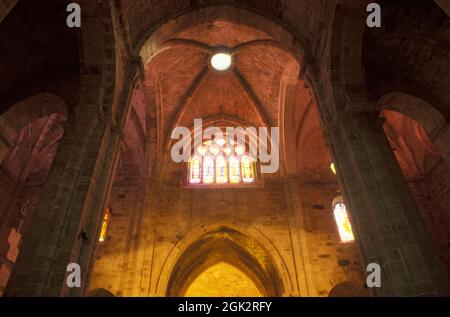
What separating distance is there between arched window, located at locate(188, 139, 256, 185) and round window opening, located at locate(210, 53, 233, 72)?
3373mm

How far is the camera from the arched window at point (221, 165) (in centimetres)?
1305

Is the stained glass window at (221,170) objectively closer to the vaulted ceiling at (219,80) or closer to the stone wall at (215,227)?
the stone wall at (215,227)

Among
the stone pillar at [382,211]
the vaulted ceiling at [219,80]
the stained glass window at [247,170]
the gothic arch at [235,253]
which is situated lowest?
the stone pillar at [382,211]

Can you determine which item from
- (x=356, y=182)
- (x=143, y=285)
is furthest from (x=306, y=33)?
(x=143, y=285)

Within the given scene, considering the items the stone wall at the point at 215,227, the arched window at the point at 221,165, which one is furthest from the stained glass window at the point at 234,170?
the stone wall at the point at 215,227

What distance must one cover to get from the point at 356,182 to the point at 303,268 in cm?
595

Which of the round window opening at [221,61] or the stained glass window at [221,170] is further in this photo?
the stained glass window at [221,170]

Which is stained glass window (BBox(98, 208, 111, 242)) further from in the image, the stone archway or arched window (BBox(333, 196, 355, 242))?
arched window (BBox(333, 196, 355, 242))

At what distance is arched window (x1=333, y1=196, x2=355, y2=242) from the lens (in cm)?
1147

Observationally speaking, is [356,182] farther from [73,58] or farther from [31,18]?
[31,18]

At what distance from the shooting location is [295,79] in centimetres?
1202

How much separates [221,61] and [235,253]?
809cm

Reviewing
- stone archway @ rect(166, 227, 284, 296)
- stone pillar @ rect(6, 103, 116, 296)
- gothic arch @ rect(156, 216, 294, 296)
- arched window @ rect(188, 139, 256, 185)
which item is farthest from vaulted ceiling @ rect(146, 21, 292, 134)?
stone pillar @ rect(6, 103, 116, 296)

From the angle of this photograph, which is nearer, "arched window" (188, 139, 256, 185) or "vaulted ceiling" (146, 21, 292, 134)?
"vaulted ceiling" (146, 21, 292, 134)
